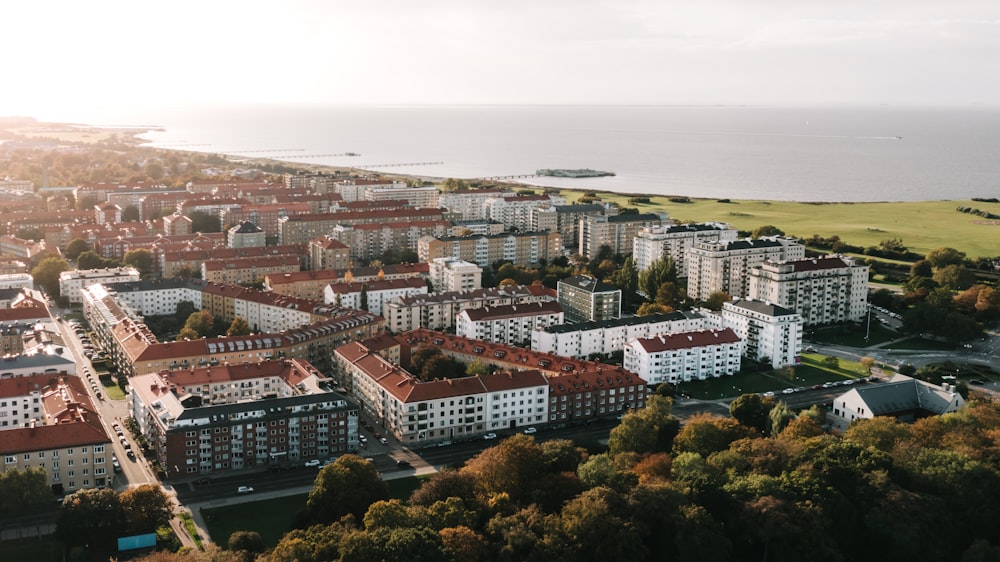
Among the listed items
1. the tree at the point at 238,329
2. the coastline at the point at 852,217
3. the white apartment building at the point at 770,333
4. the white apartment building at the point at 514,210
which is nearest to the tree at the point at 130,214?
the white apartment building at the point at 514,210

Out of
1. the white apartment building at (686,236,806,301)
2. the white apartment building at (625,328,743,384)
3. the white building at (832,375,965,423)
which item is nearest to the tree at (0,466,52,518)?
the white apartment building at (625,328,743,384)

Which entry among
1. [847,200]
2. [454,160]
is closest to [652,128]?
[454,160]

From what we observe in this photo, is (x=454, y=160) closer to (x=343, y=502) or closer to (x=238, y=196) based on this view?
(x=238, y=196)

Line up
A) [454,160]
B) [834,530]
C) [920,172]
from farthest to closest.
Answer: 1. [454,160]
2. [920,172]
3. [834,530]

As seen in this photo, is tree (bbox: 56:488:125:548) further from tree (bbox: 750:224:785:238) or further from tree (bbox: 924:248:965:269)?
tree (bbox: 750:224:785:238)

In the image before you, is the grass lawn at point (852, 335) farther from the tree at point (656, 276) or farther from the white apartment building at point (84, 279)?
the white apartment building at point (84, 279)
